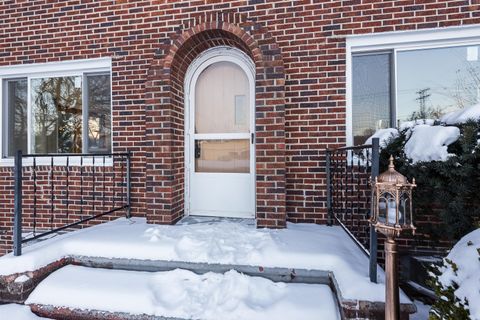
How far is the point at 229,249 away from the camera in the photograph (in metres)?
2.91

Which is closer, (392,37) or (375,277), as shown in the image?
(375,277)

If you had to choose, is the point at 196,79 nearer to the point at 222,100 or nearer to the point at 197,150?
the point at 222,100

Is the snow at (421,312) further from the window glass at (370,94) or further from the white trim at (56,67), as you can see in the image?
the white trim at (56,67)

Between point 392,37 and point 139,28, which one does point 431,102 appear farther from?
point 139,28

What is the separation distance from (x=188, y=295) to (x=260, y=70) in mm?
2570

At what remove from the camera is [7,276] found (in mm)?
2672

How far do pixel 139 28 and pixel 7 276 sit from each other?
10.9ft

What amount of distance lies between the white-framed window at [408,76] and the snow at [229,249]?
143cm

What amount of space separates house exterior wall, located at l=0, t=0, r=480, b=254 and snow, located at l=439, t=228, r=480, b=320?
186 cm

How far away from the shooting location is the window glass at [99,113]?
448 cm

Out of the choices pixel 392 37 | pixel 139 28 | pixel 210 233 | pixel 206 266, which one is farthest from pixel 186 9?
pixel 206 266

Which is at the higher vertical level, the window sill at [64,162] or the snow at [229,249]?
the window sill at [64,162]

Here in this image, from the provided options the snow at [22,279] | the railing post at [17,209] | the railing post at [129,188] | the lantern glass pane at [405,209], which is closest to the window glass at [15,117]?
the railing post at [129,188]

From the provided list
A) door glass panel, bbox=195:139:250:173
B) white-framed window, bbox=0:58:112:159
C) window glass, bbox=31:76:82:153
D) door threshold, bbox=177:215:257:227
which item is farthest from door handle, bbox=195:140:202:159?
window glass, bbox=31:76:82:153
